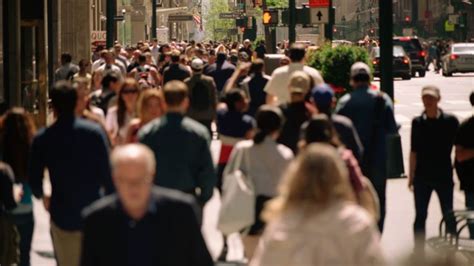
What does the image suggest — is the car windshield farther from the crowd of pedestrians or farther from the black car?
the crowd of pedestrians

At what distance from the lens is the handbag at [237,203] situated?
405 inches

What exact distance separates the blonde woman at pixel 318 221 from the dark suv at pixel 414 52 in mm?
58523

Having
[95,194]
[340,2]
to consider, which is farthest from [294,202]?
[340,2]

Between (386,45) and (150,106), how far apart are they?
10353 millimetres

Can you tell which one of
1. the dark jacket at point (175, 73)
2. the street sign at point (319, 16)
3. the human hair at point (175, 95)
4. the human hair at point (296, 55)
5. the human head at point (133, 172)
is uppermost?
the street sign at point (319, 16)

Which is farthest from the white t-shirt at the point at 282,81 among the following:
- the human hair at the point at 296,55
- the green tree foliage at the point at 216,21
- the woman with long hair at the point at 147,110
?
the green tree foliage at the point at 216,21

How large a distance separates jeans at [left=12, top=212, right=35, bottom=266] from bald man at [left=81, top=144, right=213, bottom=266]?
4368 mm

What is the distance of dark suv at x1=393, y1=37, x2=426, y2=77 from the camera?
65.2 meters

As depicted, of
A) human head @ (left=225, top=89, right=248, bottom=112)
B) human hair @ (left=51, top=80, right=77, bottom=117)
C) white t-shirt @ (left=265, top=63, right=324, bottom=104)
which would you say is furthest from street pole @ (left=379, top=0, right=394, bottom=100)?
human hair @ (left=51, top=80, right=77, bottom=117)

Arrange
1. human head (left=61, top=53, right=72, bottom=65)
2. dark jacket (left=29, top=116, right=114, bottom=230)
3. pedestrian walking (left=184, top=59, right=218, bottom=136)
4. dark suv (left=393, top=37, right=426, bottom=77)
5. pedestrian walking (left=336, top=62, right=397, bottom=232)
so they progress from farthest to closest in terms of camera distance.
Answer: dark suv (left=393, top=37, right=426, bottom=77) < human head (left=61, top=53, right=72, bottom=65) < pedestrian walking (left=184, top=59, right=218, bottom=136) < pedestrian walking (left=336, top=62, right=397, bottom=232) < dark jacket (left=29, top=116, right=114, bottom=230)

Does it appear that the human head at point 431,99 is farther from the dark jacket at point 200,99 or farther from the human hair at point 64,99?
the dark jacket at point 200,99

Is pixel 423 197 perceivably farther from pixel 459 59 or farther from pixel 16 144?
pixel 459 59

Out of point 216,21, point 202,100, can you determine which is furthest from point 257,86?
point 216,21

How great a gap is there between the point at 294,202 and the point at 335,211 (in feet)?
0.60
